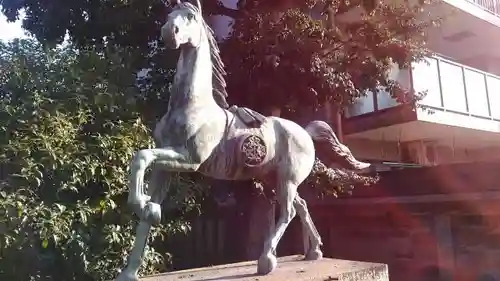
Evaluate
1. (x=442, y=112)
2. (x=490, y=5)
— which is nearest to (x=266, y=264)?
(x=442, y=112)

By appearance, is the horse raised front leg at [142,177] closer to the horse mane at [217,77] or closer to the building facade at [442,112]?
the horse mane at [217,77]

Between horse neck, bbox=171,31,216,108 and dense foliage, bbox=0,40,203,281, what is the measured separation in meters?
1.90

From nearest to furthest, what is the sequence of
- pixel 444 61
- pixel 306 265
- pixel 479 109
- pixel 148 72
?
pixel 306 265, pixel 148 72, pixel 444 61, pixel 479 109

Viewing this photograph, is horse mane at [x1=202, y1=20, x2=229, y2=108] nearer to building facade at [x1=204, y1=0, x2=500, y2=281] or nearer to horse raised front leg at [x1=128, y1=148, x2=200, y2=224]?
horse raised front leg at [x1=128, y1=148, x2=200, y2=224]

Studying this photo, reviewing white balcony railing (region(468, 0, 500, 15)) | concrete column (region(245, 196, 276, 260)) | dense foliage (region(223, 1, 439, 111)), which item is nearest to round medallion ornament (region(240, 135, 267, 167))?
dense foliage (region(223, 1, 439, 111))

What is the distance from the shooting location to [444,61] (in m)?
7.74

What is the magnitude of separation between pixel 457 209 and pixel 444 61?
103 inches

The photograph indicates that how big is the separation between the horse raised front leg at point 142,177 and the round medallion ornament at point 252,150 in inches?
19.5

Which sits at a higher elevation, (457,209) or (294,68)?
(294,68)

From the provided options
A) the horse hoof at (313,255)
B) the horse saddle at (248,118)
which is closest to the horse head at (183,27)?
the horse saddle at (248,118)

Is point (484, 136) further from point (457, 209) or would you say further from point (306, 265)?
point (306, 265)

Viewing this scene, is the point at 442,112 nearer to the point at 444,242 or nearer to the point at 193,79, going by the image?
the point at 444,242

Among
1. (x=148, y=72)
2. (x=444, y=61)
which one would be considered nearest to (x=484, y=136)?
(x=444, y=61)

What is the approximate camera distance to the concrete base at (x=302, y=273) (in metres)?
2.84
